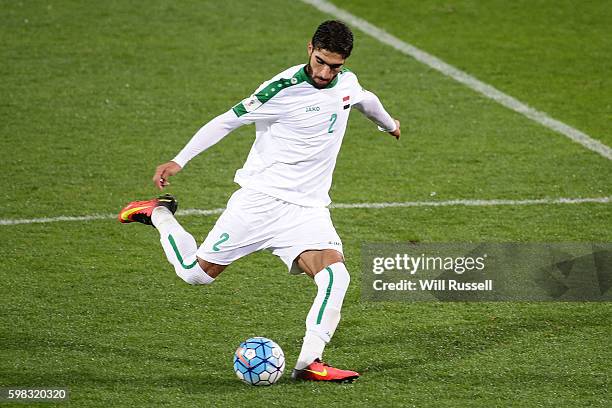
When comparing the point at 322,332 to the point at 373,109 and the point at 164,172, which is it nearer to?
the point at 164,172

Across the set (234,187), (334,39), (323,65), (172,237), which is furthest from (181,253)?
(234,187)

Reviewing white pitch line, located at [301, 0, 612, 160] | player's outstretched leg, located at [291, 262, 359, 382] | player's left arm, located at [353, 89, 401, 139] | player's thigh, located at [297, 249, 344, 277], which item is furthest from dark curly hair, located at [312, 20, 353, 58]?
white pitch line, located at [301, 0, 612, 160]

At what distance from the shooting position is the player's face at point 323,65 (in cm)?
605

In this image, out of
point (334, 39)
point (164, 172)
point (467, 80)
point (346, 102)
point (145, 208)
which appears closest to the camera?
point (334, 39)

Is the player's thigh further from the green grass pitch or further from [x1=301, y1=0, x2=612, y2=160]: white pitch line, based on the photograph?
[x1=301, y1=0, x2=612, y2=160]: white pitch line

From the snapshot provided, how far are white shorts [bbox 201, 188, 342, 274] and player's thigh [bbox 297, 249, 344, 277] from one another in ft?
0.12

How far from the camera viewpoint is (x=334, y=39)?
19.6 ft

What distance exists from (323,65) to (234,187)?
136 inches

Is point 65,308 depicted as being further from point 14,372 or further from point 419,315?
point 419,315

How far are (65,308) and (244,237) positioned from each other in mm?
1430

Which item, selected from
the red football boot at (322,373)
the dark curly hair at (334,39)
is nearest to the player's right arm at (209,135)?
the dark curly hair at (334,39)

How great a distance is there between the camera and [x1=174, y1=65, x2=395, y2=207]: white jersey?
20.5 ft

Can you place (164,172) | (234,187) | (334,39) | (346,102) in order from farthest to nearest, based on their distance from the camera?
(234,187) → (346,102) → (164,172) → (334,39)

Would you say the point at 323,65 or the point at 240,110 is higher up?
the point at 323,65
